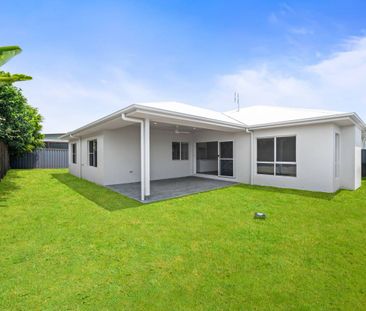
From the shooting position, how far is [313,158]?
759 centimetres

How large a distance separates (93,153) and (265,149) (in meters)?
8.49

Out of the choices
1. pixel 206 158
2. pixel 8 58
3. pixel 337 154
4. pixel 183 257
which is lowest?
pixel 183 257

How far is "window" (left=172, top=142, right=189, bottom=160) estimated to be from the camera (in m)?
11.5

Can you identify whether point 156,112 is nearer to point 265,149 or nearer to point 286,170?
point 265,149

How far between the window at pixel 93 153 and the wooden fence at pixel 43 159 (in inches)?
385

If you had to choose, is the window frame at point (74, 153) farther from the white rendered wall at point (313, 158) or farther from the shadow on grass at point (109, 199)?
the white rendered wall at point (313, 158)

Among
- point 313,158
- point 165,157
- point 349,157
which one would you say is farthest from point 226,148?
point 349,157

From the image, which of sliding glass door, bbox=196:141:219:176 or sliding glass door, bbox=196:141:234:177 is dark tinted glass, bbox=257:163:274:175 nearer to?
sliding glass door, bbox=196:141:234:177

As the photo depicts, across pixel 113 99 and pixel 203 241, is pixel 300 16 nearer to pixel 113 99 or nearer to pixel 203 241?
pixel 203 241

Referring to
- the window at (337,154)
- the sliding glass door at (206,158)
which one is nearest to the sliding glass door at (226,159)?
the sliding glass door at (206,158)

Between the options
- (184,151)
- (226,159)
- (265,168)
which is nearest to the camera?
(265,168)

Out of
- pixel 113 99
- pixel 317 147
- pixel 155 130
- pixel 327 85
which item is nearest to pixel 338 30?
pixel 327 85

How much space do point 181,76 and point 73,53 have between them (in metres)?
5.60

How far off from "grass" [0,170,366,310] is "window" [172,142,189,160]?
233 inches
